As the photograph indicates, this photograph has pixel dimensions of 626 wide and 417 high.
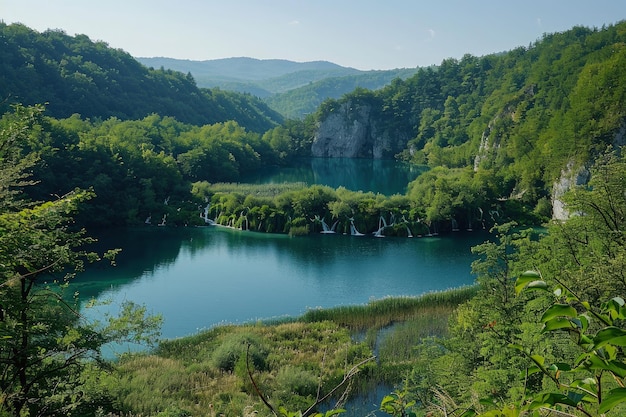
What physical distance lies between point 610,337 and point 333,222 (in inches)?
1555

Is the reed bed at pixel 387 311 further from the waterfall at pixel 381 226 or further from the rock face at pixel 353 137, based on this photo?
the rock face at pixel 353 137

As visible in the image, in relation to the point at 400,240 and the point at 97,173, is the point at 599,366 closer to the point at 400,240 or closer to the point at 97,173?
the point at 400,240

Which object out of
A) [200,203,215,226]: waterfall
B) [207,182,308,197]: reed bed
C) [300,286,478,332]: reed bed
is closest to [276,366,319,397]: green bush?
[300,286,478,332]: reed bed

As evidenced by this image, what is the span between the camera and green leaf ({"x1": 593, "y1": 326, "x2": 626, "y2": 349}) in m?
1.25

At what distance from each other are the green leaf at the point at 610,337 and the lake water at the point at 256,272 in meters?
20.7

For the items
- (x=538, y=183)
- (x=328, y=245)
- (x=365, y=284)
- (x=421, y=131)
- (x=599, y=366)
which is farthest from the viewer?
(x=421, y=131)

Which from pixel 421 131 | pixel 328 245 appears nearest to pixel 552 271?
pixel 328 245

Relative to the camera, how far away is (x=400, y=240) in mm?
38406

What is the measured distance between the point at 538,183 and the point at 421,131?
187 ft

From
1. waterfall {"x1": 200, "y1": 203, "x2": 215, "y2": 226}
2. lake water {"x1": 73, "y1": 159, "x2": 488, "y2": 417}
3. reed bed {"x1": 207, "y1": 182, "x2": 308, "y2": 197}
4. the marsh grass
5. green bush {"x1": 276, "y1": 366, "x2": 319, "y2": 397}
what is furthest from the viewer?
reed bed {"x1": 207, "y1": 182, "x2": 308, "y2": 197}

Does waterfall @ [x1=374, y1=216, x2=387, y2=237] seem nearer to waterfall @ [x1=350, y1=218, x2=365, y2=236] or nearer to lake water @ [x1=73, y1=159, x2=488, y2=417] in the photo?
waterfall @ [x1=350, y1=218, x2=365, y2=236]

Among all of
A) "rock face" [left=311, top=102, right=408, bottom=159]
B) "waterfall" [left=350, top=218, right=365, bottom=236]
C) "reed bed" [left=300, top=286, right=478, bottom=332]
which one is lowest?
"reed bed" [left=300, top=286, right=478, bottom=332]

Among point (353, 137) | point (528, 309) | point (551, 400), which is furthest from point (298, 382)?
point (353, 137)

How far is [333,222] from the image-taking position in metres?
40.8
